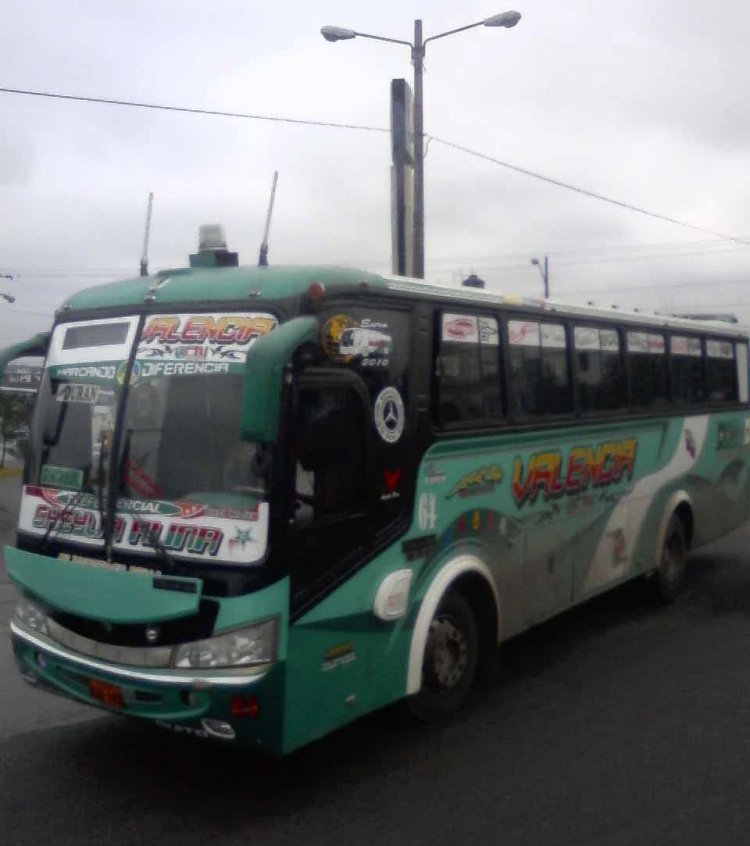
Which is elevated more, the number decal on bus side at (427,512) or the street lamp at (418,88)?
the street lamp at (418,88)

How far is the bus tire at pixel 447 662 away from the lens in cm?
663

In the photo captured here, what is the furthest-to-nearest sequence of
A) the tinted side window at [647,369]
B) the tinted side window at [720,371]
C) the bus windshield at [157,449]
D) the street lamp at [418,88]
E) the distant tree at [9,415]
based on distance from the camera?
the distant tree at [9,415] → the street lamp at [418,88] → the tinted side window at [720,371] → the tinted side window at [647,369] → the bus windshield at [157,449]

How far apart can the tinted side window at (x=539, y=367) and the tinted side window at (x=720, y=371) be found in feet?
12.5

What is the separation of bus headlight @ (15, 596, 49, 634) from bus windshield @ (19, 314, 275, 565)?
40 centimetres

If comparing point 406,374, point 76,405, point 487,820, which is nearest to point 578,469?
point 406,374

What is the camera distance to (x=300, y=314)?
5.40m

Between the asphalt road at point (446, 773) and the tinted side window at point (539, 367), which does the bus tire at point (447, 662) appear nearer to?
the asphalt road at point (446, 773)

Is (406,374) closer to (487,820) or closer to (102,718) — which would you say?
(487,820)

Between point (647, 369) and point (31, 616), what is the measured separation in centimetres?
645

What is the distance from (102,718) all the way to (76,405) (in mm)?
2348

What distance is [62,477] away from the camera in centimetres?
577

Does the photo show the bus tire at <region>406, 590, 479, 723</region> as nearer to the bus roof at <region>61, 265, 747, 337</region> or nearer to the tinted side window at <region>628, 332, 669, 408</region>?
the bus roof at <region>61, 265, 747, 337</region>

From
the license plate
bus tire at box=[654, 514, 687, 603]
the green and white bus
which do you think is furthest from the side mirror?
bus tire at box=[654, 514, 687, 603]

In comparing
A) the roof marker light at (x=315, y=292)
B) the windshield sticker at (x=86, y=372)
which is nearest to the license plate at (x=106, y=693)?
the windshield sticker at (x=86, y=372)
